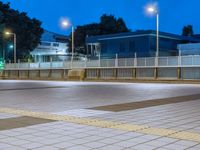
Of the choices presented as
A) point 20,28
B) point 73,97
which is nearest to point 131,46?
point 20,28

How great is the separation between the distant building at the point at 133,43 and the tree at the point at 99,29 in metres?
19.8

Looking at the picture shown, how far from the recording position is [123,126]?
8039 mm

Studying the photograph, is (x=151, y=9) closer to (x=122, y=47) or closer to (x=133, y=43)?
(x=133, y=43)

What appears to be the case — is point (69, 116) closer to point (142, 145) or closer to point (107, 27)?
point (142, 145)

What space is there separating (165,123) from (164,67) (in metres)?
25.9

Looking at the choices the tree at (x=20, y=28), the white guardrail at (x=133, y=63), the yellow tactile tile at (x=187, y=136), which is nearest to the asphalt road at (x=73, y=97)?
the yellow tactile tile at (x=187, y=136)

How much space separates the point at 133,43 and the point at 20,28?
25.5 meters

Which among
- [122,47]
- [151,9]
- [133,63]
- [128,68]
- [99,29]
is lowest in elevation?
[128,68]

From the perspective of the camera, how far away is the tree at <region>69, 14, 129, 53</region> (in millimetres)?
81438

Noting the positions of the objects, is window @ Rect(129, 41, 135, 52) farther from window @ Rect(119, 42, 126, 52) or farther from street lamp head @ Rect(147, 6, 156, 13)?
street lamp head @ Rect(147, 6, 156, 13)

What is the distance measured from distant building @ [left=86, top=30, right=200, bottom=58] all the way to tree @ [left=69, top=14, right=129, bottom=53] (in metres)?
19.8

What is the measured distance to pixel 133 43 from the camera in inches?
2154

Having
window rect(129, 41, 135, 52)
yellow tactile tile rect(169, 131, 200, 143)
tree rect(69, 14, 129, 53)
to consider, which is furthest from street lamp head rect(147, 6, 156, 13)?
tree rect(69, 14, 129, 53)

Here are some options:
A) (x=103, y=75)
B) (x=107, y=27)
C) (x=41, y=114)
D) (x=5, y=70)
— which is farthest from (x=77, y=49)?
(x=41, y=114)
